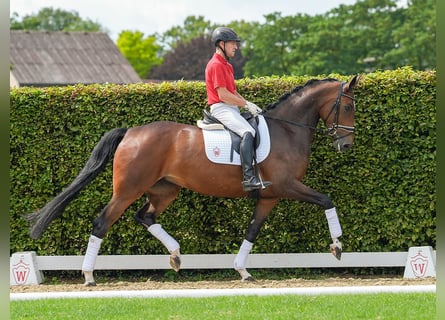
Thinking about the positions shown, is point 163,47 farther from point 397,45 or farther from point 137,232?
point 137,232

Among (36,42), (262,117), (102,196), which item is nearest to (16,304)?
(102,196)

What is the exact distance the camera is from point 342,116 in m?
9.52

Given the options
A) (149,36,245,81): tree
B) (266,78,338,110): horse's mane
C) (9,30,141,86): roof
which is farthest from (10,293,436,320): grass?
(149,36,245,81): tree

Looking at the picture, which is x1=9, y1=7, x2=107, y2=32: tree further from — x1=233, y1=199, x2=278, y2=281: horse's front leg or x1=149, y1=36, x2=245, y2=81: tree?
x1=233, y1=199, x2=278, y2=281: horse's front leg

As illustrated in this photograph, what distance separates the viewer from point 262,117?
31.3 ft

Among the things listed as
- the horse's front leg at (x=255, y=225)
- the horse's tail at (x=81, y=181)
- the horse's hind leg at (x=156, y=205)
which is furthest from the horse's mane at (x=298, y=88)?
the horse's tail at (x=81, y=181)

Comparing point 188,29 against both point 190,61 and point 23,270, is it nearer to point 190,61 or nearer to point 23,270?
point 190,61

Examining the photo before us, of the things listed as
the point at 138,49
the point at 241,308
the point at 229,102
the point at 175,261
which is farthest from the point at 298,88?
the point at 138,49

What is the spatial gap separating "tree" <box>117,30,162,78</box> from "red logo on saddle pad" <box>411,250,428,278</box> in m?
82.0

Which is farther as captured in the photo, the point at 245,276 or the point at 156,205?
the point at 156,205

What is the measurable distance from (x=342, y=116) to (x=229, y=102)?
4.60 ft

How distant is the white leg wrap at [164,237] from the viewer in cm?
956

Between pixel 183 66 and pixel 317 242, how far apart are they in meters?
63.8

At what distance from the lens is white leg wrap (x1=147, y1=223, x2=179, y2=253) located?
31.4ft
